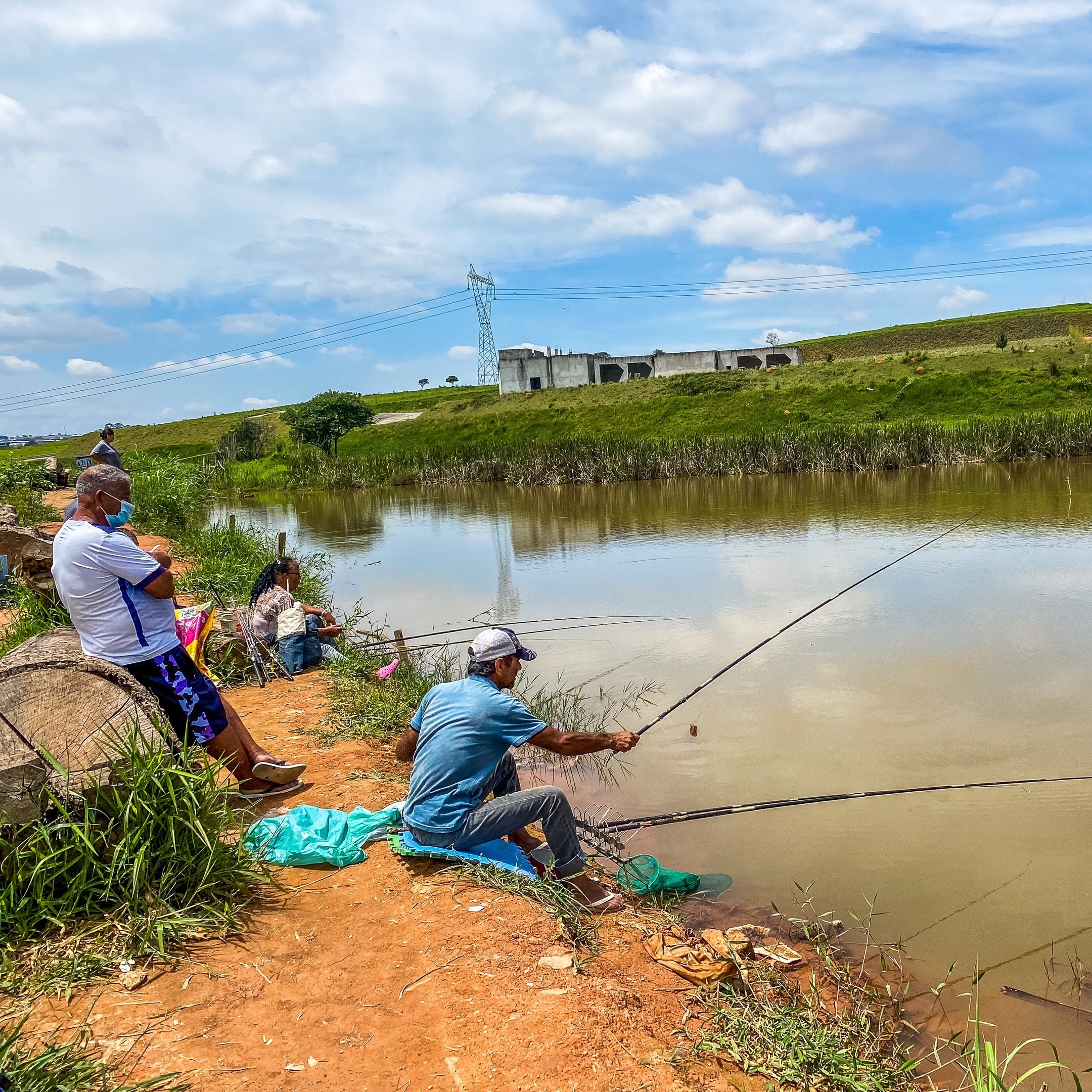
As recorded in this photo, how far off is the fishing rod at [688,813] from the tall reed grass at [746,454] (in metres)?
23.9

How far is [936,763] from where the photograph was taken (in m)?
6.16

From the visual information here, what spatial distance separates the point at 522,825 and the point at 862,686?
15.6ft

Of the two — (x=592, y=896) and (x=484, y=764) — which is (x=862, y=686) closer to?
(x=592, y=896)

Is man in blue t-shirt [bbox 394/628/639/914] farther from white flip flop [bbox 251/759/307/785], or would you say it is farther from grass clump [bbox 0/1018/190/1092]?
grass clump [bbox 0/1018/190/1092]

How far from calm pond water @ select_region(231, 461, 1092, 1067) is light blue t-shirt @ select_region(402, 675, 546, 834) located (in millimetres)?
1628

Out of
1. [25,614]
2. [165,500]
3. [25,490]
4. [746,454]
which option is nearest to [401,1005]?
[25,614]

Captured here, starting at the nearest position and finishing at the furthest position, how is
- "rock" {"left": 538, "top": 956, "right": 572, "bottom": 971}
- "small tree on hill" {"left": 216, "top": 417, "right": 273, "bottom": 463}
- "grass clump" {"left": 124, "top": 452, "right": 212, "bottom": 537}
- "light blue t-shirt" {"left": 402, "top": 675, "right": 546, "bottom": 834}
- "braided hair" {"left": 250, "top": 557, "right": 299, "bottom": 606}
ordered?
"rock" {"left": 538, "top": 956, "right": 572, "bottom": 971} → "light blue t-shirt" {"left": 402, "top": 675, "right": 546, "bottom": 834} → "braided hair" {"left": 250, "top": 557, "right": 299, "bottom": 606} → "grass clump" {"left": 124, "top": 452, "right": 212, "bottom": 537} → "small tree on hill" {"left": 216, "top": 417, "right": 273, "bottom": 463}

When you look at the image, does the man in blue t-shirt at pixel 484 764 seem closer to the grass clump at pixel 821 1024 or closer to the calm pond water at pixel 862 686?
the grass clump at pixel 821 1024

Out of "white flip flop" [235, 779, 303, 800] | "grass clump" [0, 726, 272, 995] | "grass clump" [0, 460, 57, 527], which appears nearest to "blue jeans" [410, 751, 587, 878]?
"grass clump" [0, 726, 272, 995]

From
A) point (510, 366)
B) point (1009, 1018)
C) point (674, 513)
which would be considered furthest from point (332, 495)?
point (1009, 1018)

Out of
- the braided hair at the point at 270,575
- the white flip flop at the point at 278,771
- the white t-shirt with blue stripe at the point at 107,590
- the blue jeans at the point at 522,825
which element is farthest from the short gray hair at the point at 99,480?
the braided hair at the point at 270,575

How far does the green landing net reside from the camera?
14.9ft

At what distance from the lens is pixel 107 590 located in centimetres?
430

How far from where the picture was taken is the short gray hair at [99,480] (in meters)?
4.25
